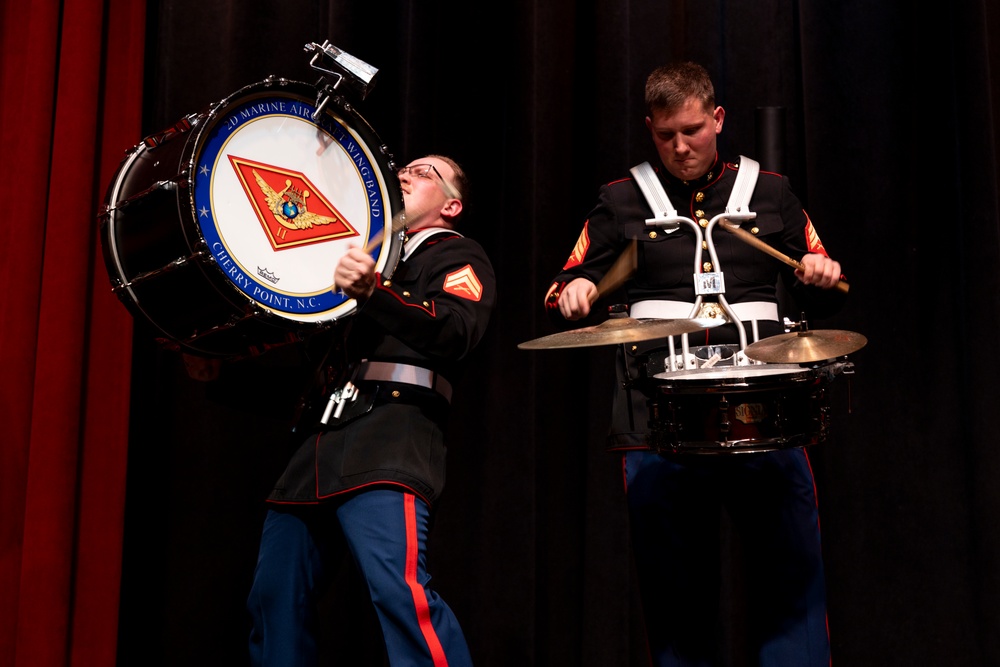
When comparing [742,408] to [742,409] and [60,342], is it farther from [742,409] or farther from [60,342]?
[60,342]

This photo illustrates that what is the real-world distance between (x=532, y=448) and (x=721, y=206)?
3.25 ft

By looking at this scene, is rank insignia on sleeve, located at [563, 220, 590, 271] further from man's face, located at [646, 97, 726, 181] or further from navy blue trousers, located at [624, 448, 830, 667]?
navy blue trousers, located at [624, 448, 830, 667]

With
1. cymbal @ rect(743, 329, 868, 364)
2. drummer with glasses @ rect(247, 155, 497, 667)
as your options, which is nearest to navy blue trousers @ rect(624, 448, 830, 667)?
cymbal @ rect(743, 329, 868, 364)

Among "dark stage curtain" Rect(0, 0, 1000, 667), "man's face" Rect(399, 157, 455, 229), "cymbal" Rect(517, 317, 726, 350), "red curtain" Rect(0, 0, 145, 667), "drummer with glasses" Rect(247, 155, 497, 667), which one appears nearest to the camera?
"cymbal" Rect(517, 317, 726, 350)

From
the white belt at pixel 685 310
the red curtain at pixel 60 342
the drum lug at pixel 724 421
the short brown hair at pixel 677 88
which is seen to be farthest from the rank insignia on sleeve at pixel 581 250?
the red curtain at pixel 60 342

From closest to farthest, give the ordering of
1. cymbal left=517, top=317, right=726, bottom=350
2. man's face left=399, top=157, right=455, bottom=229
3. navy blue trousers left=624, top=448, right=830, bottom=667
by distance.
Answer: cymbal left=517, top=317, right=726, bottom=350
navy blue trousers left=624, top=448, right=830, bottom=667
man's face left=399, top=157, right=455, bottom=229

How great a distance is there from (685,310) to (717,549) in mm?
507

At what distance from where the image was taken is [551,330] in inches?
104

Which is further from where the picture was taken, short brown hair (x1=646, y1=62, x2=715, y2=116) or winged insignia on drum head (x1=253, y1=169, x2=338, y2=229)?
short brown hair (x1=646, y1=62, x2=715, y2=116)

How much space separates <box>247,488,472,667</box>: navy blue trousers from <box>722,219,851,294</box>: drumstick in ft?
2.64

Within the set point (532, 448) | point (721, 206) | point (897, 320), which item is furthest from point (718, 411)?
point (897, 320)

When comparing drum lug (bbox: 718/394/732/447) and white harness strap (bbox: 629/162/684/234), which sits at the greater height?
white harness strap (bbox: 629/162/684/234)

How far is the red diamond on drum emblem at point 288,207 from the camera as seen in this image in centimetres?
165

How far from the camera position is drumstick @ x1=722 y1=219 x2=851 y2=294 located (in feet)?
5.41
